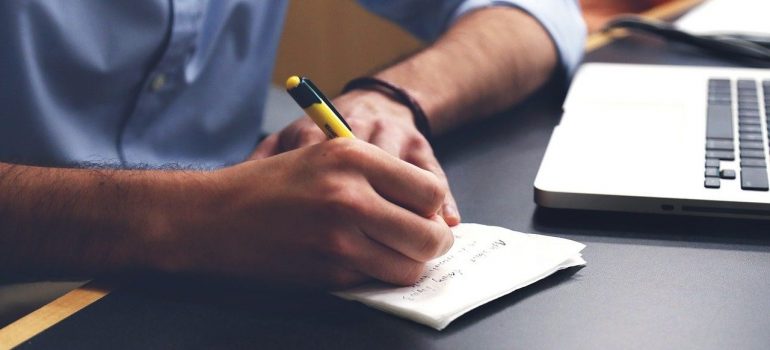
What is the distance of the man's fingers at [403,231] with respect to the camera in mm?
510

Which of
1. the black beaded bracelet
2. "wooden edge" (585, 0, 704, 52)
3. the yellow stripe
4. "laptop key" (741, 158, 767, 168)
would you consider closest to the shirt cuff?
"wooden edge" (585, 0, 704, 52)

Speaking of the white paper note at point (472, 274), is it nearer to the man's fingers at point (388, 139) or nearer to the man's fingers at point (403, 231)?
the man's fingers at point (403, 231)

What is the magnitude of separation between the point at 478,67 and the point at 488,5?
15 centimetres

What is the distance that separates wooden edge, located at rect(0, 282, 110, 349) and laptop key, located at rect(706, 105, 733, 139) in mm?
468

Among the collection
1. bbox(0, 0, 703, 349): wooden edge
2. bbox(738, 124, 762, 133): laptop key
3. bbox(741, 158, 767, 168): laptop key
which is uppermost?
bbox(0, 0, 703, 349): wooden edge

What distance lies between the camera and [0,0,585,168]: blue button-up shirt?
2.62ft

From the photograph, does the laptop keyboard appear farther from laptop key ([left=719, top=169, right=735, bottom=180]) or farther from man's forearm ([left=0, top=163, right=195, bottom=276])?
man's forearm ([left=0, top=163, right=195, bottom=276])

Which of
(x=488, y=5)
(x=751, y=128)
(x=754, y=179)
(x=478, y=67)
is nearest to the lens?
(x=754, y=179)

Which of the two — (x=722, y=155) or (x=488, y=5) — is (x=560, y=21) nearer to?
(x=488, y=5)

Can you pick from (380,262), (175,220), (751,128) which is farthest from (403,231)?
(751,128)

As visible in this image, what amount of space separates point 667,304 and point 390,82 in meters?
0.38

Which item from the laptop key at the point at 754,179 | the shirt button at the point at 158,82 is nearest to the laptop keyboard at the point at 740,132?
the laptop key at the point at 754,179

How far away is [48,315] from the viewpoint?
521 millimetres

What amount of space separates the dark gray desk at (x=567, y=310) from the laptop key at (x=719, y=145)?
0.08 metres
